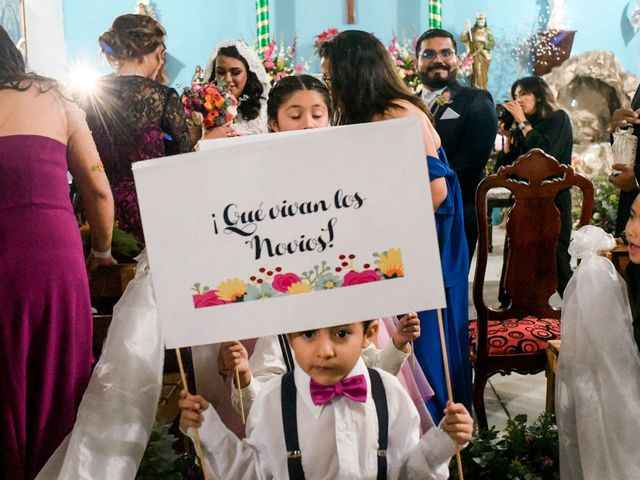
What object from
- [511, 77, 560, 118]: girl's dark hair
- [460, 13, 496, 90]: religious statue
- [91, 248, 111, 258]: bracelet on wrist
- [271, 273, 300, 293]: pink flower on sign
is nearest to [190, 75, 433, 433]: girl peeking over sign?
[271, 273, 300, 293]: pink flower on sign

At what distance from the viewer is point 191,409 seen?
49.5 inches

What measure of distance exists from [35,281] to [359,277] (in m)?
0.89

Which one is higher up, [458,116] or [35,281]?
[458,116]

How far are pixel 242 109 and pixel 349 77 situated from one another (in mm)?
1518

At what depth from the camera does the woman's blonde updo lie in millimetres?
2525

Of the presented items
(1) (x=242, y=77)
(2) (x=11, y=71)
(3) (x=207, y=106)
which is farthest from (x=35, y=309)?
(1) (x=242, y=77)

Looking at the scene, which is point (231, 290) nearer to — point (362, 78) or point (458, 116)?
point (362, 78)

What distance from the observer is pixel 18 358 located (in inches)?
66.8

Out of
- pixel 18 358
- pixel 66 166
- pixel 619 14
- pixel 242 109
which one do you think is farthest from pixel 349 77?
pixel 619 14

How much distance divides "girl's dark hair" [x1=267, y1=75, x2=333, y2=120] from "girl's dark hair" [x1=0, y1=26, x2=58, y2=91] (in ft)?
1.94

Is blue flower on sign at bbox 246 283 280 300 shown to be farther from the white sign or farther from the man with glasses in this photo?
the man with glasses

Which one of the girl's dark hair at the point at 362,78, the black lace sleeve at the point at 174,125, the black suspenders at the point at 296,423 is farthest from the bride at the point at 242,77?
the black suspenders at the point at 296,423

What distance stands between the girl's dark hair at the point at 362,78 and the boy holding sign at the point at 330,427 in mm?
927

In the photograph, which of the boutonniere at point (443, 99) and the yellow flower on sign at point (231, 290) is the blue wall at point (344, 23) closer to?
the boutonniere at point (443, 99)
